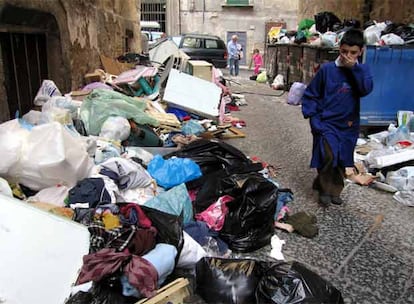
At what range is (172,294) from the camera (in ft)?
6.89

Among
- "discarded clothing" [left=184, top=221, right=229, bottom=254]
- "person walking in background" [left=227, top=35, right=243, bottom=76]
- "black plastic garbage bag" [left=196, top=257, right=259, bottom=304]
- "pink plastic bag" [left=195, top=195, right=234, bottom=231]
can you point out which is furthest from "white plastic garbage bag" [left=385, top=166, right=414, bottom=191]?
"person walking in background" [left=227, top=35, right=243, bottom=76]

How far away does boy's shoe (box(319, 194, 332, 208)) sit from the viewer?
372 cm

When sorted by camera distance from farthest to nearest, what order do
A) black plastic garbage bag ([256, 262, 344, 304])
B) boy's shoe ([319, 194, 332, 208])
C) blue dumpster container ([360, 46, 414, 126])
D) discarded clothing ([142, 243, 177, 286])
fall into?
blue dumpster container ([360, 46, 414, 126]), boy's shoe ([319, 194, 332, 208]), discarded clothing ([142, 243, 177, 286]), black plastic garbage bag ([256, 262, 344, 304])

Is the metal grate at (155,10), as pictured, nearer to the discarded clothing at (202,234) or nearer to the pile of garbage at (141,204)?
the pile of garbage at (141,204)

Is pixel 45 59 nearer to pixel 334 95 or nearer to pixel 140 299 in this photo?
pixel 334 95

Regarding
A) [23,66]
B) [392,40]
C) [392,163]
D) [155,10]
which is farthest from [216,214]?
[155,10]

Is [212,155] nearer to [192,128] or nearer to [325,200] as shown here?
[325,200]

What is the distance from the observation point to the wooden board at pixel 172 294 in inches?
79.7

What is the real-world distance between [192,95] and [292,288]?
190 inches

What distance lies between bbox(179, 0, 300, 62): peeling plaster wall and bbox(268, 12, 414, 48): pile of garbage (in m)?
13.2

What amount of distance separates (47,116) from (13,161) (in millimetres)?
1463

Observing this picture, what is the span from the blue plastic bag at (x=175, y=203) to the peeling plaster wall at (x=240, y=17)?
76.9 ft

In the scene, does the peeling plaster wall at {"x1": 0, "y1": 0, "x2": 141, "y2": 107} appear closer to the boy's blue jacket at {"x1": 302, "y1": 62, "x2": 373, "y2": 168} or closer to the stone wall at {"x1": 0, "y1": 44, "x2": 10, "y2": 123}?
the stone wall at {"x1": 0, "y1": 44, "x2": 10, "y2": 123}

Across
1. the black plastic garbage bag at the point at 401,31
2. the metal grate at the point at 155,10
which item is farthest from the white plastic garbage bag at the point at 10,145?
the metal grate at the point at 155,10
